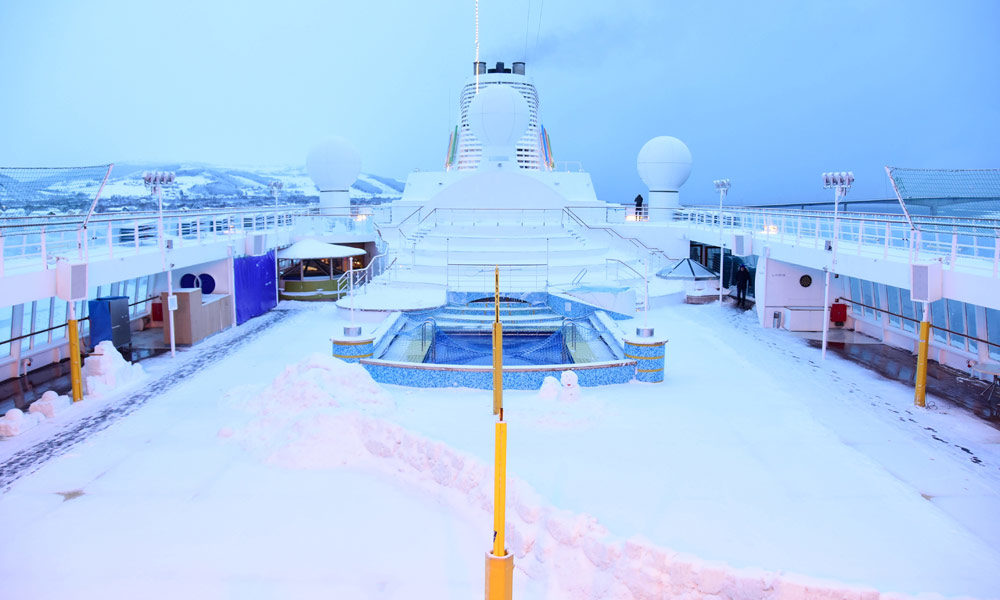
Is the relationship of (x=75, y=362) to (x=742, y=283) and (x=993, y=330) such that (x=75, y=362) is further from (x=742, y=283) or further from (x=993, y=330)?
(x=742, y=283)

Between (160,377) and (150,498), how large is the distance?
17.7 ft

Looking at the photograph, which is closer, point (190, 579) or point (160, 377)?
point (190, 579)

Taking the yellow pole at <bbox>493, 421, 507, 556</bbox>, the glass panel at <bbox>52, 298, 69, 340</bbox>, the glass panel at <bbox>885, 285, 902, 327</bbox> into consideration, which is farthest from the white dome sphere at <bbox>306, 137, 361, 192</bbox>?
the yellow pole at <bbox>493, 421, 507, 556</bbox>

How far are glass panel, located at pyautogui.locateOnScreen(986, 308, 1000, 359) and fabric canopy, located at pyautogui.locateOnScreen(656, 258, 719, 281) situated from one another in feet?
30.9

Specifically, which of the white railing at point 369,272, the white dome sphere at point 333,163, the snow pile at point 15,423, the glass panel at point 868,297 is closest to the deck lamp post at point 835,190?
the glass panel at point 868,297

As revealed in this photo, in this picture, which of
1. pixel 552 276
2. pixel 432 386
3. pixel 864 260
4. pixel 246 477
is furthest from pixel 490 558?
pixel 552 276

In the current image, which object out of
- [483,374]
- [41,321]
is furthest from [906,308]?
[41,321]

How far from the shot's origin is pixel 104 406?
10.4m

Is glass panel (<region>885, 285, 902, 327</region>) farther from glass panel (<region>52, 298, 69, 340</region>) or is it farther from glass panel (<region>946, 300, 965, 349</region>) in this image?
glass panel (<region>52, 298, 69, 340</region>)

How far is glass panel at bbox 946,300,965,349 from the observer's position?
1303 centimetres

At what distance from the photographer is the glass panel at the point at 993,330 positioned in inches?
476

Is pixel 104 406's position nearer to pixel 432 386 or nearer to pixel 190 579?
pixel 432 386

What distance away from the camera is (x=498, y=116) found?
23422mm

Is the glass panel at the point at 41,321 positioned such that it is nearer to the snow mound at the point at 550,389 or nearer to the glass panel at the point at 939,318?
the snow mound at the point at 550,389
